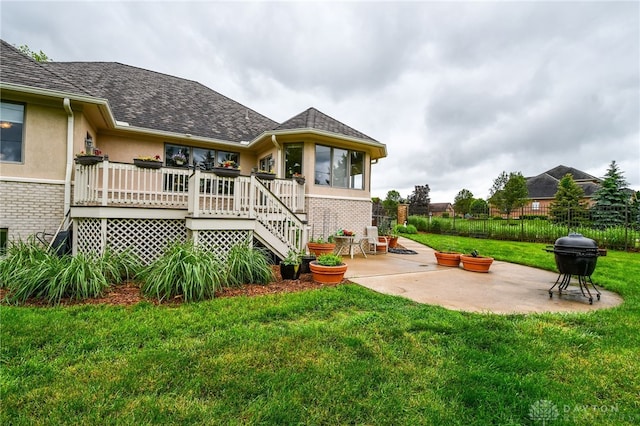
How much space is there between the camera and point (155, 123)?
9852 millimetres

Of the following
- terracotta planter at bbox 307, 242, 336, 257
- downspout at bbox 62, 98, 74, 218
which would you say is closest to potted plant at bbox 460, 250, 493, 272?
terracotta planter at bbox 307, 242, 336, 257

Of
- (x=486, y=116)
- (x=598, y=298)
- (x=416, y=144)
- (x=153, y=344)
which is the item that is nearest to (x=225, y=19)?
(x=153, y=344)

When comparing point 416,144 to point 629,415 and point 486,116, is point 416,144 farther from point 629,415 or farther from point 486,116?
point 629,415

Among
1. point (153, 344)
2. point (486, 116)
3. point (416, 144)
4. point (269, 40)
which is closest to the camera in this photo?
point (153, 344)

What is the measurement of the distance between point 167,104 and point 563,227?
1899cm

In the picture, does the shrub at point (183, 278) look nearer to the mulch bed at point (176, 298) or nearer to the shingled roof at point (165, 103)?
the mulch bed at point (176, 298)

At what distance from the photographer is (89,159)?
243 inches

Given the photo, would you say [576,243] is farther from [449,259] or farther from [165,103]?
[165,103]

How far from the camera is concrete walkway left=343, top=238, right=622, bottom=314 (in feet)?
15.2

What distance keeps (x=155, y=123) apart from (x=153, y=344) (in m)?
9.11

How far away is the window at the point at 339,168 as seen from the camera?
10023mm

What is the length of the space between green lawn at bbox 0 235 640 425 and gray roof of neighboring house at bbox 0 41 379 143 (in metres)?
6.79

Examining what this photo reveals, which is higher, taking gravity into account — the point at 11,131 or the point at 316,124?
the point at 316,124

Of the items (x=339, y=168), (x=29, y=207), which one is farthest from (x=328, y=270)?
(x=29, y=207)
